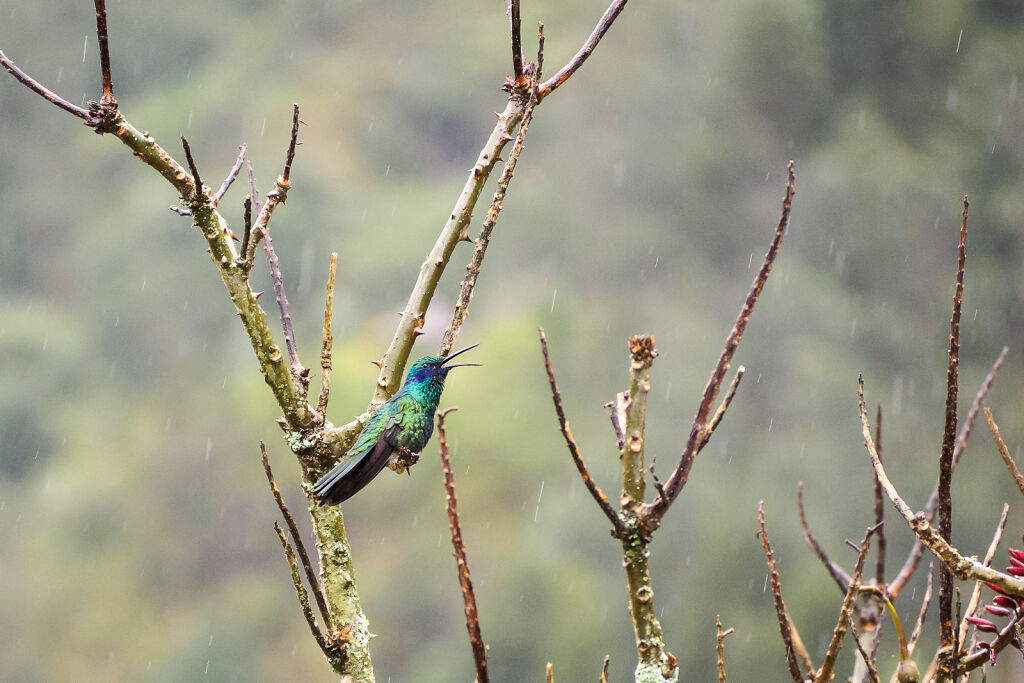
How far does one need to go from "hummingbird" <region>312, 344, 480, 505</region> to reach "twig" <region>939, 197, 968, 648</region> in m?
0.43

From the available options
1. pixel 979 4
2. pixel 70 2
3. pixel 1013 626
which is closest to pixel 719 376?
pixel 1013 626

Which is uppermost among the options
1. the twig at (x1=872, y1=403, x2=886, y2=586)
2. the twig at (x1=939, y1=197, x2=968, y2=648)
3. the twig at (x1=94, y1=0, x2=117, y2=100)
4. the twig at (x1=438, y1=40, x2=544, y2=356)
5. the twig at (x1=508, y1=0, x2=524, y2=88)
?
the twig at (x1=508, y1=0, x2=524, y2=88)

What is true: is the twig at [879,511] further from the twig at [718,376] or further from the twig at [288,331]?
the twig at [288,331]

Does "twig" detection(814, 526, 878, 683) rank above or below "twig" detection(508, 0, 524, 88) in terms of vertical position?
below

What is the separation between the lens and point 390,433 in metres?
0.95

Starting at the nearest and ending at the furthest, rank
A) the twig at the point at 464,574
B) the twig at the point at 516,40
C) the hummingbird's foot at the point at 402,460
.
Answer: the twig at the point at 464,574, the twig at the point at 516,40, the hummingbird's foot at the point at 402,460

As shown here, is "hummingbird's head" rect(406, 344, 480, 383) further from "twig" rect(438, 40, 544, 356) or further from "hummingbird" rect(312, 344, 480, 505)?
"twig" rect(438, 40, 544, 356)

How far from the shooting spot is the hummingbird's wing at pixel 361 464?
775 millimetres

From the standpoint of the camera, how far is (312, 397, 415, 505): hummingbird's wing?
0.78 metres

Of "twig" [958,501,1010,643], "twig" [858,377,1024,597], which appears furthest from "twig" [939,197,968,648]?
"twig" [958,501,1010,643]

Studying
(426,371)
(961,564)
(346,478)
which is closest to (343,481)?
(346,478)

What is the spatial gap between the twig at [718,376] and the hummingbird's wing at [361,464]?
0.30 metres

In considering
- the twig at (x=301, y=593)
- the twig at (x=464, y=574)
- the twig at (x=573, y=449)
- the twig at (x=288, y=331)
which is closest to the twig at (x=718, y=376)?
the twig at (x=573, y=449)

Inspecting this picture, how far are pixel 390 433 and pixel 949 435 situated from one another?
60 centimetres
